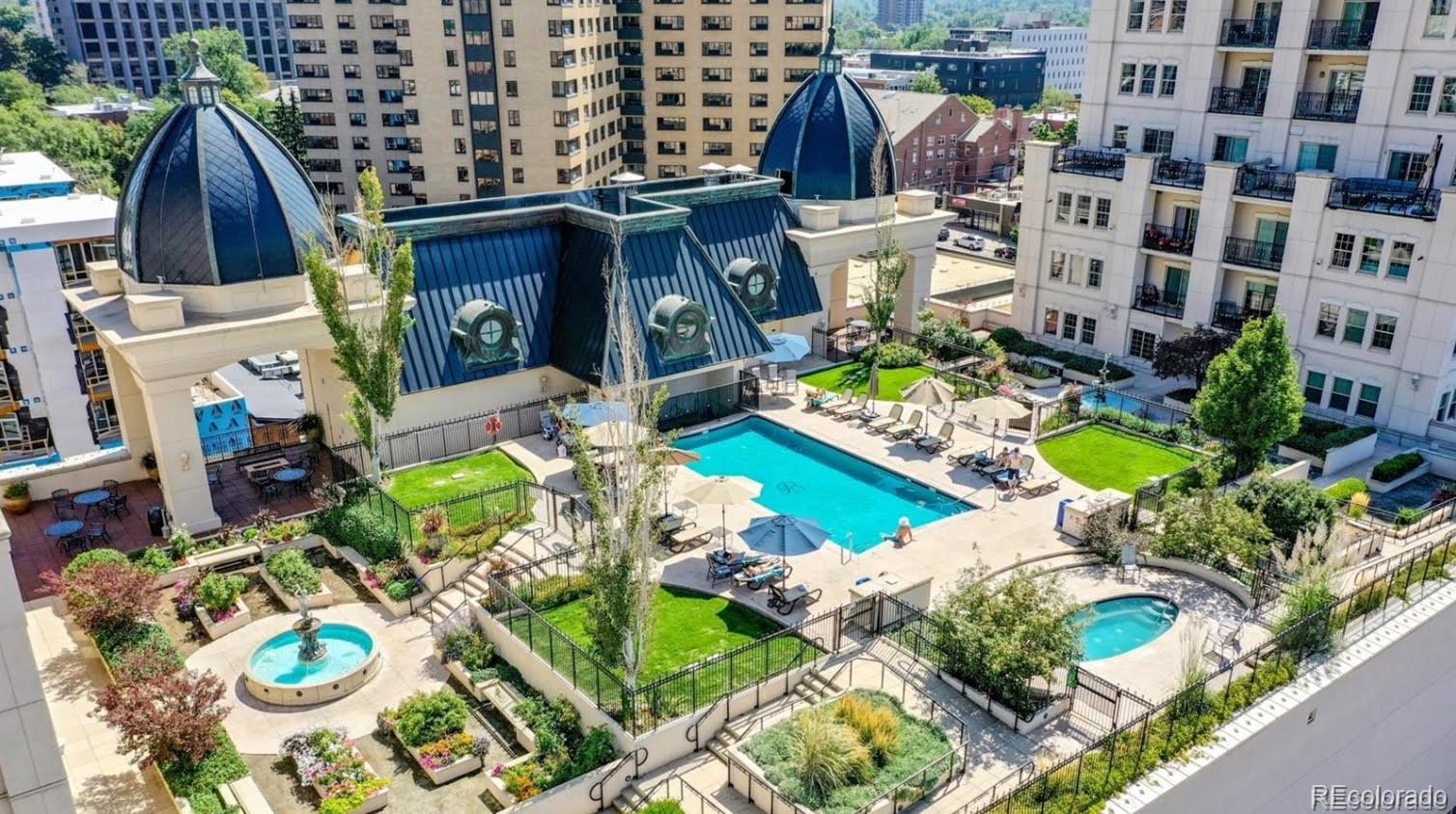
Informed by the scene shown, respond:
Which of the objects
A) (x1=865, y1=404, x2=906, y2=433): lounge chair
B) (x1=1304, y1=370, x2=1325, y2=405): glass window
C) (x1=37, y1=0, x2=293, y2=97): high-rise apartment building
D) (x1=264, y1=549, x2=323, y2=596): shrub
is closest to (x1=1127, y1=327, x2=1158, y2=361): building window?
(x1=1304, y1=370, x2=1325, y2=405): glass window

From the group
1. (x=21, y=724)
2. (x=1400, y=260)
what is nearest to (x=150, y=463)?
(x=21, y=724)

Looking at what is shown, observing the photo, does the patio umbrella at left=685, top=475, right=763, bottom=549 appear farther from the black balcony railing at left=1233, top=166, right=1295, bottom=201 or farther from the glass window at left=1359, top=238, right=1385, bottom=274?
the black balcony railing at left=1233, top=166, right=1295, bottom=201

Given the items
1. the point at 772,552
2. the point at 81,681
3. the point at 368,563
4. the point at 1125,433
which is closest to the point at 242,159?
the point at 368,563

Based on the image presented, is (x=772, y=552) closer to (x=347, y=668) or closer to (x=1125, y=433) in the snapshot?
(x=347, y=668)

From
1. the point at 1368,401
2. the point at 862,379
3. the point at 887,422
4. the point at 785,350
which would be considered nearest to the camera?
the point at 887,422

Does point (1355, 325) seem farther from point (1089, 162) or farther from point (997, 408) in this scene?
point (997, 408)

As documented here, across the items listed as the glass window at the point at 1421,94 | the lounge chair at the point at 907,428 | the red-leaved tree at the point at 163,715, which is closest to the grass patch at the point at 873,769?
the red-leaved tree at the point at 163,715
